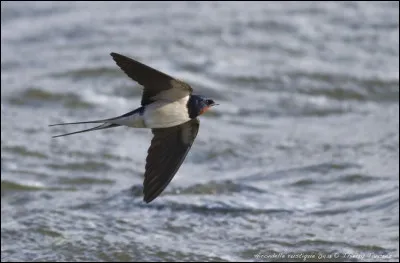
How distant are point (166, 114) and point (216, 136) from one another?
5068 millimetres

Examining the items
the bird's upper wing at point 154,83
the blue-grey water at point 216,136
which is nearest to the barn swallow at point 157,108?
the bird's upper wing at point 154,83

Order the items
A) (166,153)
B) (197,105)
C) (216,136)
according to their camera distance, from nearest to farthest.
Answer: (197,105) < (166,153) < (216,136)

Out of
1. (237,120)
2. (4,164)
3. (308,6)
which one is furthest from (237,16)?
(4,164)

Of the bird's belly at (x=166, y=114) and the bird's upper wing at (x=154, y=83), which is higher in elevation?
the bird's upper wing at (x=154, y=83)

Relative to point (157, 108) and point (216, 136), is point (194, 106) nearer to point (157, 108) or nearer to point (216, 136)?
point (157, 108)

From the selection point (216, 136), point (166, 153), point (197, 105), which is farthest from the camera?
point (216, 136)

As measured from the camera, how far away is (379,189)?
767 cm

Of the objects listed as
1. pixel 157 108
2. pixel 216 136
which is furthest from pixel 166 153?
pixel 216 136

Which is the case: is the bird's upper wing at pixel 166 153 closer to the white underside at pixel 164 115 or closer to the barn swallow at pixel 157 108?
the barn swallow at pixel 157 108

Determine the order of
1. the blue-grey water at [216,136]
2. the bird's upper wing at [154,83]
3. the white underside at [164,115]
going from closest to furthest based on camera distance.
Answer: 1. the bird's upper wing at [154,83]
2. the white underside at [164,115]
3. the blue-grey water at [216,136]

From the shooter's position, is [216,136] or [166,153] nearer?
[166,153]

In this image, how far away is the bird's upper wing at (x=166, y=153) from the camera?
4.12 metres

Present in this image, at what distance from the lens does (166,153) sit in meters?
4.23

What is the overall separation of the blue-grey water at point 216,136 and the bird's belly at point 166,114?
8.53 ft
